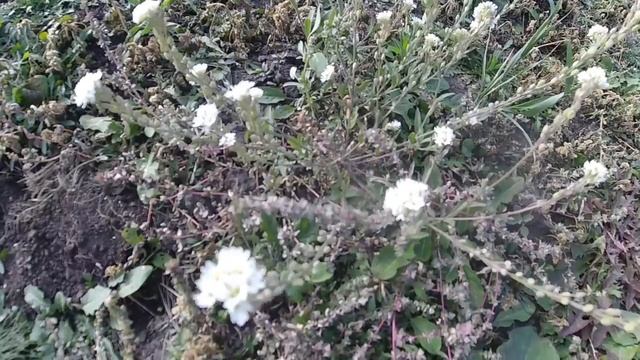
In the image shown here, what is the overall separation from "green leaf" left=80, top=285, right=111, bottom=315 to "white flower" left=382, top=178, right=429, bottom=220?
669 millimetres

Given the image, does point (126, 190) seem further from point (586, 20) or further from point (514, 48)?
point (586, 20)

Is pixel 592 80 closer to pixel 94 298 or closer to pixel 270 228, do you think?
pixel 270 228

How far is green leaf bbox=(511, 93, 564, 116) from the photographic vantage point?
1.71m

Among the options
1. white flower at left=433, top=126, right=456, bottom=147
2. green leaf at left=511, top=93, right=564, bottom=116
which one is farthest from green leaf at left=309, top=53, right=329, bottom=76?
green leaf at left=511, top=93, right=564, bottom=116

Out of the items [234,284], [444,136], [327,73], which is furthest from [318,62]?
[234,284]

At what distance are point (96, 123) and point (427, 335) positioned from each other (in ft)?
3.13

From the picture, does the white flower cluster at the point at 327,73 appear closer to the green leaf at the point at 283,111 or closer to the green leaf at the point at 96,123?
the green leaf at the point at 283,111

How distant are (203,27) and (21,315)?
3.07 ft

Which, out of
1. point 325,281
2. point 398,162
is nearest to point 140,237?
point 325,281

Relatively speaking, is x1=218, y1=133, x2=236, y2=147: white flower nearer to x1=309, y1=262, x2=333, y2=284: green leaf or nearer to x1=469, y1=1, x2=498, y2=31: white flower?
x1=309, y1=262, x2=333, y2=284: green leaf

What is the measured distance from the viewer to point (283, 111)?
169 centimetres

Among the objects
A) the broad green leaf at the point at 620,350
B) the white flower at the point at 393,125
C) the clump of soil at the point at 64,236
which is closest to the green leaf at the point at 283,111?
the white flower at the point at 393,125

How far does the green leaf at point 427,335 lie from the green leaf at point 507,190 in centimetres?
31

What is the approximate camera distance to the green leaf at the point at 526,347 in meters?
1.41
